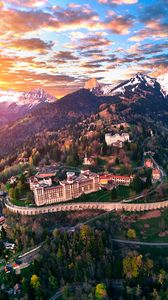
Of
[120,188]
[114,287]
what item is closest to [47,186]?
[120,188]

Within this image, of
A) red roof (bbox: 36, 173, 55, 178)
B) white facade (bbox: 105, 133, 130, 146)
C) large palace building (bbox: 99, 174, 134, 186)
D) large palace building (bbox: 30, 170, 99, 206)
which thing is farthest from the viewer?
white facade (bbox: 105, 133, 130, 146)

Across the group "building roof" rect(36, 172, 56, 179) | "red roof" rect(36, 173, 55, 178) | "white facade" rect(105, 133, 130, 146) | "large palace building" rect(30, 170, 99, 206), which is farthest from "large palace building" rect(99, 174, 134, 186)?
"white facade" rect(105, 133, 130, 146)

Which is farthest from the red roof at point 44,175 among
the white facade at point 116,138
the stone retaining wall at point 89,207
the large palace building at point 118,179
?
the white facade at point 116,138

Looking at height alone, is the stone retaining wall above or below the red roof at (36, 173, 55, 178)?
below

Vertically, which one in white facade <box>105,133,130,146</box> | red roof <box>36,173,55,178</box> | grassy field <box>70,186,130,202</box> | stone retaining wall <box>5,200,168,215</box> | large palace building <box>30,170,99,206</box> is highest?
white facade <box>105,133,130,146</box>

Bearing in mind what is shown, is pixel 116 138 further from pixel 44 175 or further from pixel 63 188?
pixel 63 188

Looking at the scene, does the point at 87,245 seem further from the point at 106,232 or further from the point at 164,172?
the point at 164,172

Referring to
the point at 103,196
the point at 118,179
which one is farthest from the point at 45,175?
the point at 118,179

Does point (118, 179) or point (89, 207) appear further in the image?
point (118, 179)

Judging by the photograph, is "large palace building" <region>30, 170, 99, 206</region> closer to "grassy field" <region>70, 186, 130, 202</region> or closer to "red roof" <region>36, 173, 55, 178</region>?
"grassy field" <region>70, 186, 130, 202</region>
